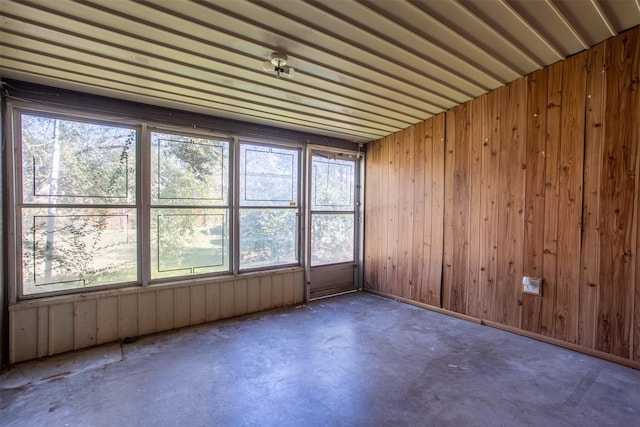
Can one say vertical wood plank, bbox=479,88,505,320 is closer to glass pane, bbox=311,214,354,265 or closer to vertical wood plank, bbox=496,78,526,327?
vertical wood plank, bbox=496,78,526,327

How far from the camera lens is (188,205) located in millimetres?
3586

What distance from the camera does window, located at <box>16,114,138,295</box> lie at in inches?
110

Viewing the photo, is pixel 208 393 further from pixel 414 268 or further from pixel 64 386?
pixel 414 268

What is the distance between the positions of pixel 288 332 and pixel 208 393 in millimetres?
1230

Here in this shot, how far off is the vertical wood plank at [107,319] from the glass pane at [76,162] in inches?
40.3

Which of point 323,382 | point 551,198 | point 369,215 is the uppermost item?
point 551,198

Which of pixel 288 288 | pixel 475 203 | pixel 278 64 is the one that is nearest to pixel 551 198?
pixel 475 203

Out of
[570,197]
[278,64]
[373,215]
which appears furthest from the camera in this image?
[373,215]

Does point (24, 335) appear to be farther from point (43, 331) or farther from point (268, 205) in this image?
point (268, 205)

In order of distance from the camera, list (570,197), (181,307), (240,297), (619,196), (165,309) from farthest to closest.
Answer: (240,297) < (181,307) < (165,309) < (570,197) < (619,196)

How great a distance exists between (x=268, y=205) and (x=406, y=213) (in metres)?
2.03

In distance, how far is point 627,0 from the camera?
222cm

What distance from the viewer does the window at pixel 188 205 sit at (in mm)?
3422

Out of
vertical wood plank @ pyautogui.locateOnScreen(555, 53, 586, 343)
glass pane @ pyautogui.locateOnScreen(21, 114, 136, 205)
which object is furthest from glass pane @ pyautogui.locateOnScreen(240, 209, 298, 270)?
vertical wood plank @ pyautogui.locateOnScreen(555, 53, 586, 343)
